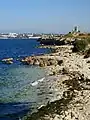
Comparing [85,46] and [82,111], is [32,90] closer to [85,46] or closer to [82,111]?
[82,111]

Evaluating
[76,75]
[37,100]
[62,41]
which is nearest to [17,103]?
[37,100]

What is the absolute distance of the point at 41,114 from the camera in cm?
Result: 2316

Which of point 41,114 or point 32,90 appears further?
point 32,90

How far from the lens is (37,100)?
31000mm

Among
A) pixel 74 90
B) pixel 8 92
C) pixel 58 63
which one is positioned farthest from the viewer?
pixel 58 63

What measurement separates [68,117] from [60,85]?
1730cm

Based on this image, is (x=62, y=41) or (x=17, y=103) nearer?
(x=17, y=103)

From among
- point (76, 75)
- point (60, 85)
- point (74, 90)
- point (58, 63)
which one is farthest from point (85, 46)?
point (74, 90)

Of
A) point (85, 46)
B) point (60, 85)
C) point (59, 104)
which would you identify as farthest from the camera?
point (85, 46)

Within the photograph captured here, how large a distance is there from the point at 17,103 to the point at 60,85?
31.8 feet

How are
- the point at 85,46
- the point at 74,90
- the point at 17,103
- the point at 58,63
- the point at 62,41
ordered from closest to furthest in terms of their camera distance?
the point at 17,103
the point at 74,90
the point at 58,63
the point at 85,46
the point at 62,41

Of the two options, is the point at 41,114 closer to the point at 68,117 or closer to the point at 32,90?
the point at 68,117

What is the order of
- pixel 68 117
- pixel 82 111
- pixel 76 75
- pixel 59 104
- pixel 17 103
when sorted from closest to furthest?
pixel 68 117
pixel 82 111
pixel 59 104
pixel 17 103
pixel 76 75

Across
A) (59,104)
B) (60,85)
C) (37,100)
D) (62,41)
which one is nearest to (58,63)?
(60,85)
